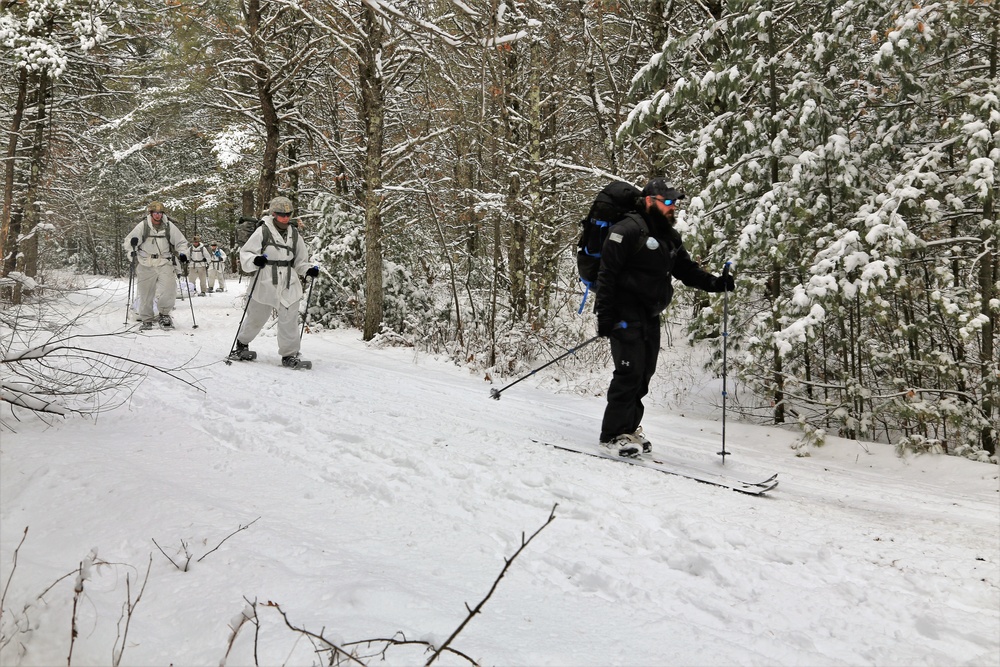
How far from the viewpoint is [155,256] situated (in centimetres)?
1139

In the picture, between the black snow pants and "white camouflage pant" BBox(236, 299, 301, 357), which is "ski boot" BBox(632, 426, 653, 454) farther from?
"white camouflage pant" BBox(236, 299, 301, 357)

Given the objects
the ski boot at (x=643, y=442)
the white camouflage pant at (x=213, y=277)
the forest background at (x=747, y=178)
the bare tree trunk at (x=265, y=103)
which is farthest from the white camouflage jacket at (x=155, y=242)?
the white camouflage pant at (x=213, y=277)

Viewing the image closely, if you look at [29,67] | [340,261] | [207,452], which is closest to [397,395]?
[207,452]

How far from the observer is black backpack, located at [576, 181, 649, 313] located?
5391 millimetres

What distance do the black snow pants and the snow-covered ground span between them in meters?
0.63

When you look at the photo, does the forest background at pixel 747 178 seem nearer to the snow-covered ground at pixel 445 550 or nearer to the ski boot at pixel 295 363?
the snow-covered ground at pixel 445 550

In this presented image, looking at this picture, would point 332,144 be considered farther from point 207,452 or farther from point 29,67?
point 207,452

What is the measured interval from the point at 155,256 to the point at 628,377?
392 inches

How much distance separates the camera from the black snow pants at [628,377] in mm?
5230

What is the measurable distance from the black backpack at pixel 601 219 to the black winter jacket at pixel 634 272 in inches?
5.8

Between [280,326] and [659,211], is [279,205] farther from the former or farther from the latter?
[659,211]

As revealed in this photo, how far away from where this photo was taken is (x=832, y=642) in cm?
243

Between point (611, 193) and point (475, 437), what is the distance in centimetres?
247

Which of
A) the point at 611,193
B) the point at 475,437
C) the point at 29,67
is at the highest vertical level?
the point at 29,67
